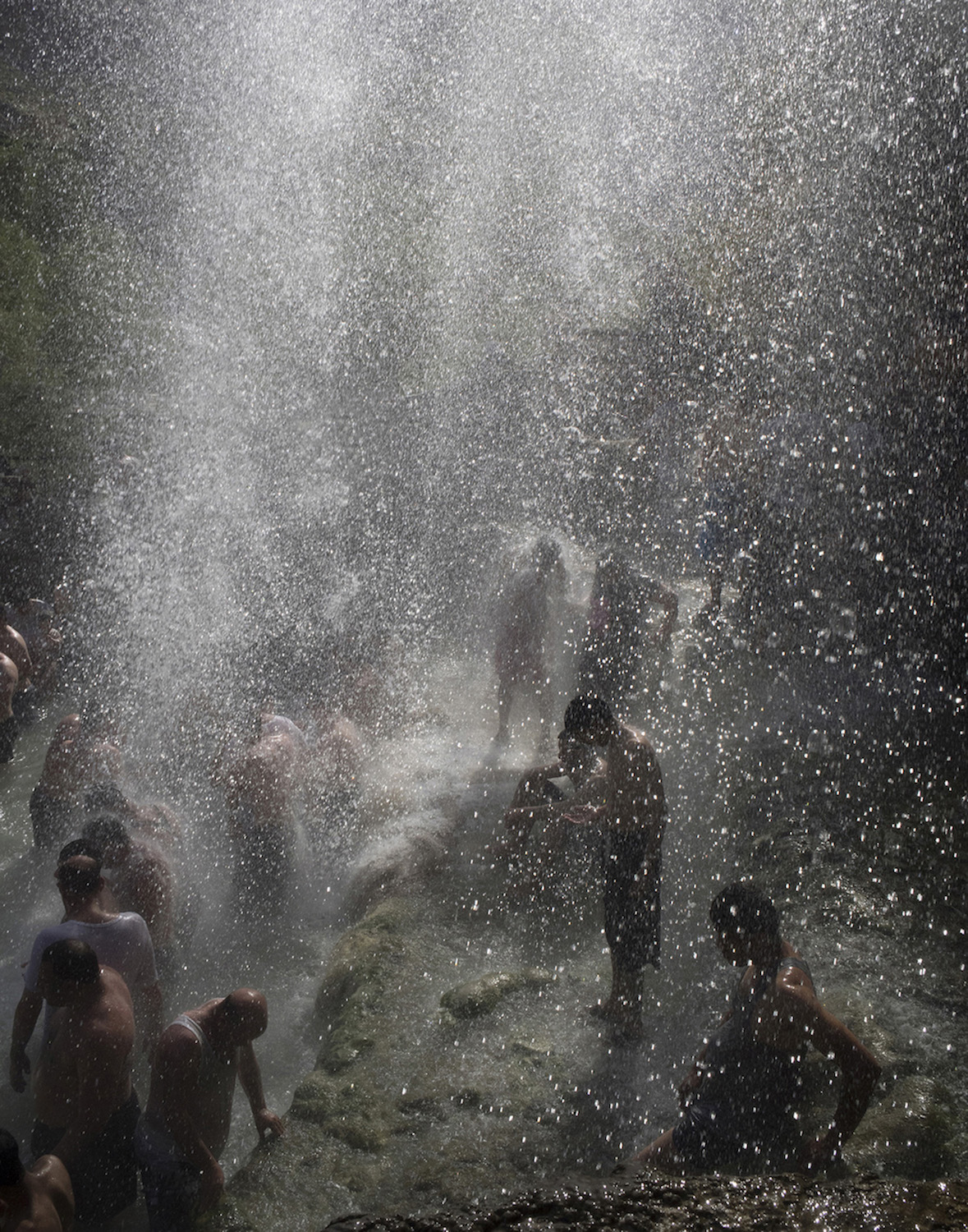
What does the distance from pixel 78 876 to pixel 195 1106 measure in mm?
1123

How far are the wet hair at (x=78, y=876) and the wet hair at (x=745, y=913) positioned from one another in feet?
9.04

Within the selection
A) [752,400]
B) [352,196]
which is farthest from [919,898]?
→ [352,196]

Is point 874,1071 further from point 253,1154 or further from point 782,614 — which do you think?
point 782,614

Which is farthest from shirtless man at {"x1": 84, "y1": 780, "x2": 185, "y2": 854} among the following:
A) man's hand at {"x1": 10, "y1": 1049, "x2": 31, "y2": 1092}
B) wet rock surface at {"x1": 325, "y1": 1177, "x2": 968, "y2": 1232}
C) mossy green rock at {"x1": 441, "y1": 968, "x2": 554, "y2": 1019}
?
wet rock surface at {"x1": 325, "y1": 1177, "x2": 968, "y2": 1232}

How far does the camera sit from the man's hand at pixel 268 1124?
11.4ft

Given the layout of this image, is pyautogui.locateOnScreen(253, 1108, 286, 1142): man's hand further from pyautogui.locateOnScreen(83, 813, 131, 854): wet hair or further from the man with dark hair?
pyautogui.locateOnScreen(83, 813, 131, 854): wet hair

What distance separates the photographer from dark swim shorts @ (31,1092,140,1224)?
3.40 metres

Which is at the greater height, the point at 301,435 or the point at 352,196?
the point at 352,196

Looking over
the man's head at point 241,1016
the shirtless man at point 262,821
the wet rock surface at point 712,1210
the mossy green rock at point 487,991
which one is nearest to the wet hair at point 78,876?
the man's head at point 241,1016

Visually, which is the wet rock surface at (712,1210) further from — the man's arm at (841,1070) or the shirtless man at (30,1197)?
the shirtless man at (30,1197)

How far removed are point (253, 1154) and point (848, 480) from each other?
7089 mm

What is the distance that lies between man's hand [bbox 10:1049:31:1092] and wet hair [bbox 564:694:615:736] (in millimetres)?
2928

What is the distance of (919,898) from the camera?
14.4ft

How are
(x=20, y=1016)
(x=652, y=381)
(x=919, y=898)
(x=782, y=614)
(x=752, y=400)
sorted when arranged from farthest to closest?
(x=652, y=381) → (x=752, y=400) → (x=782, y=614) → (x=919, y=898) → (x=20, y=1016)
